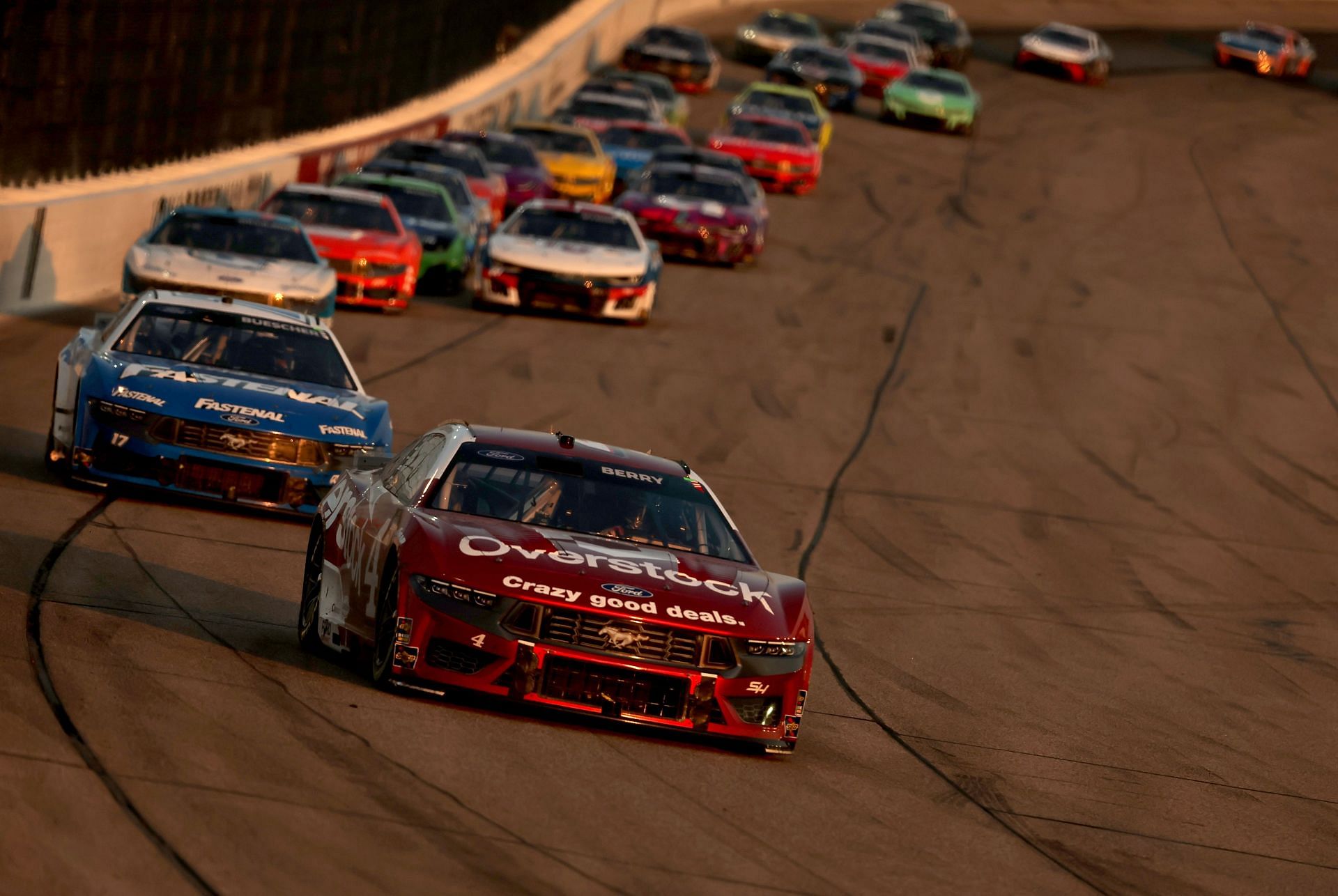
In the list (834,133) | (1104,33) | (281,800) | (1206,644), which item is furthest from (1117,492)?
(1104,33)

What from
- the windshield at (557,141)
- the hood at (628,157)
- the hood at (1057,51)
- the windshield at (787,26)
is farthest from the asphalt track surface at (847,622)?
the hood at (1057,51)

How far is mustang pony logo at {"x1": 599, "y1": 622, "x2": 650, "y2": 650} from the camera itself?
9039mm

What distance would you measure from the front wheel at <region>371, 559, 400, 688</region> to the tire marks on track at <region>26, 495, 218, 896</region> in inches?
50.3

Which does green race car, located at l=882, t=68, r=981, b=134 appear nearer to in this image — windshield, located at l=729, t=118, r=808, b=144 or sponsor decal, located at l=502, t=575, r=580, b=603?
windshield, located at l=729, t=118, r=808, b=144

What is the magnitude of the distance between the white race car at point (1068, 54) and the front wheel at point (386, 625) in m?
48.8

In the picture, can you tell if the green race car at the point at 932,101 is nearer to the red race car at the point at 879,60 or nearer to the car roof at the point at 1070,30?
the red race car at the point at 879,60

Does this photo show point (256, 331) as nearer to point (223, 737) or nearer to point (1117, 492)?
point (223, 737)

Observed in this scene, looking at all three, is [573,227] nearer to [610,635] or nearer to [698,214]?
[698,214]

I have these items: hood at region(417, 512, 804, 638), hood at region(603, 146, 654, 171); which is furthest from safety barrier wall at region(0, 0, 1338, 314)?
hood at region(417, 512, 804, 638)

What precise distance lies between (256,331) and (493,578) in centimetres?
638

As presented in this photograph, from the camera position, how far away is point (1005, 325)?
2866 centimetres

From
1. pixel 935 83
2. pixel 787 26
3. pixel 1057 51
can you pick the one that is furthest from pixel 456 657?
pixel 1057 51

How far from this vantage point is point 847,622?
13375 mm

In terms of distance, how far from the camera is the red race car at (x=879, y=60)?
51781 mm
